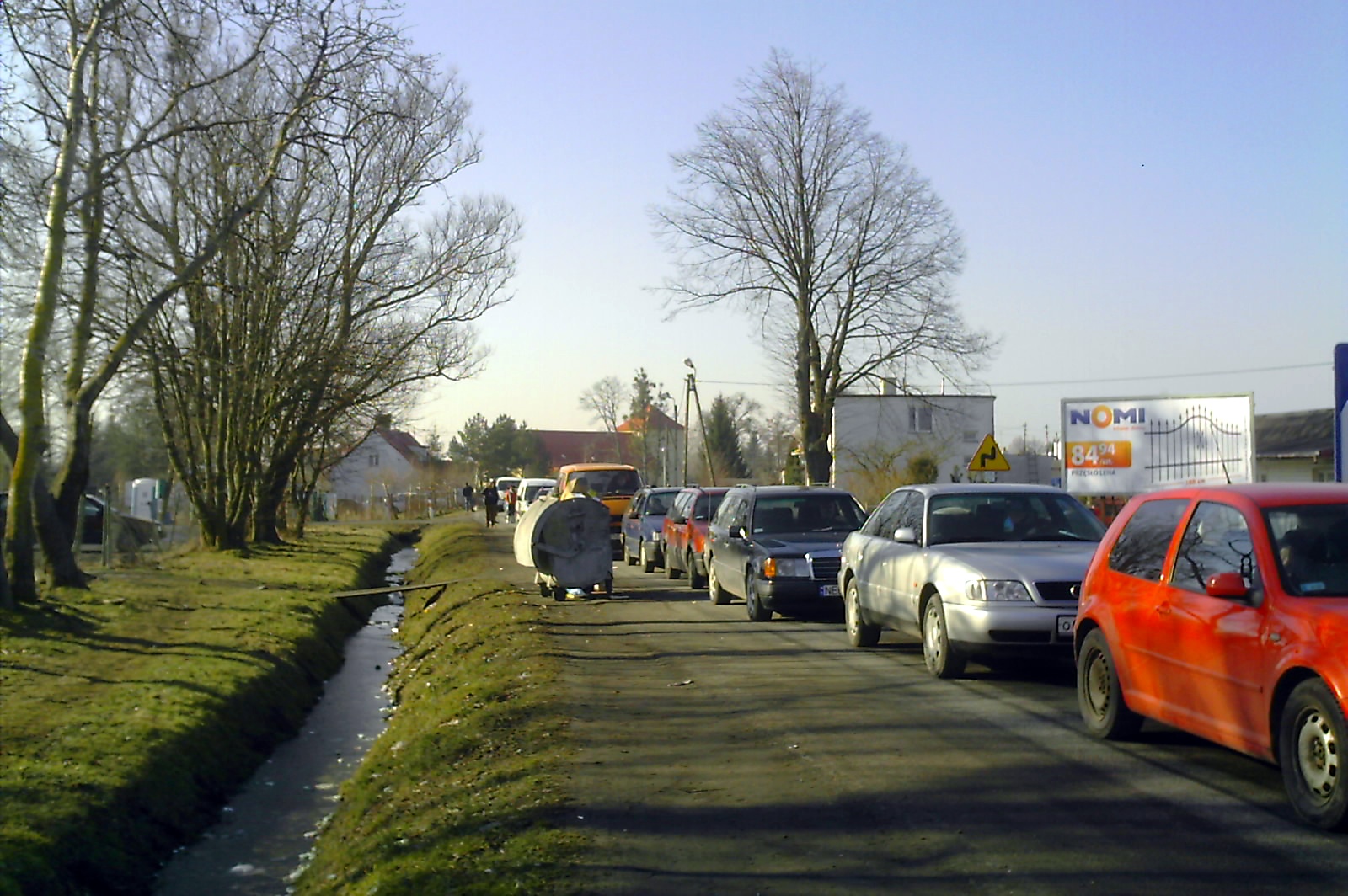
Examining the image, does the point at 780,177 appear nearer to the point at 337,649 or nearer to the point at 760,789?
the point at 337,649

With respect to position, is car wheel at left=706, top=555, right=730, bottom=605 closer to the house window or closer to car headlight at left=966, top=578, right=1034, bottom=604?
car headlight at left=966, top=578, right=1034, bottom=604

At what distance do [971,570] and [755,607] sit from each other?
5467 mm

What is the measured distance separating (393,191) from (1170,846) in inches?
1105

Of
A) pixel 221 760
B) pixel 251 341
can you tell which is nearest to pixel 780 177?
pixel 251 341

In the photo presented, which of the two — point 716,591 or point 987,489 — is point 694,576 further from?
point 987,489

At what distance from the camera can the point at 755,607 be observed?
51.0ft

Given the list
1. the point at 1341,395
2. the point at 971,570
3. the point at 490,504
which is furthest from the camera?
the point at 490,504

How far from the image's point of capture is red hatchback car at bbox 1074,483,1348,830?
5.77 m

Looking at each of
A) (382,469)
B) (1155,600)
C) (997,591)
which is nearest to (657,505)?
(997,591)

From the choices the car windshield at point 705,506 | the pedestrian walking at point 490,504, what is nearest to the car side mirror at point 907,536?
the car windshield at point 705,506

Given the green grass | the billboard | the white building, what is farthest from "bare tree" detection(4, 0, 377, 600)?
the white building

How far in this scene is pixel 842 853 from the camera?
5.72 meters

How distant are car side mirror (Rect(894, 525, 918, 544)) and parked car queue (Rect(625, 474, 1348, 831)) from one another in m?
0.02

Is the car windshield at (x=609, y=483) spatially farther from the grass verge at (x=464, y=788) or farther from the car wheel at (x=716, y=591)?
the grass verge at (x=464, y=788)
